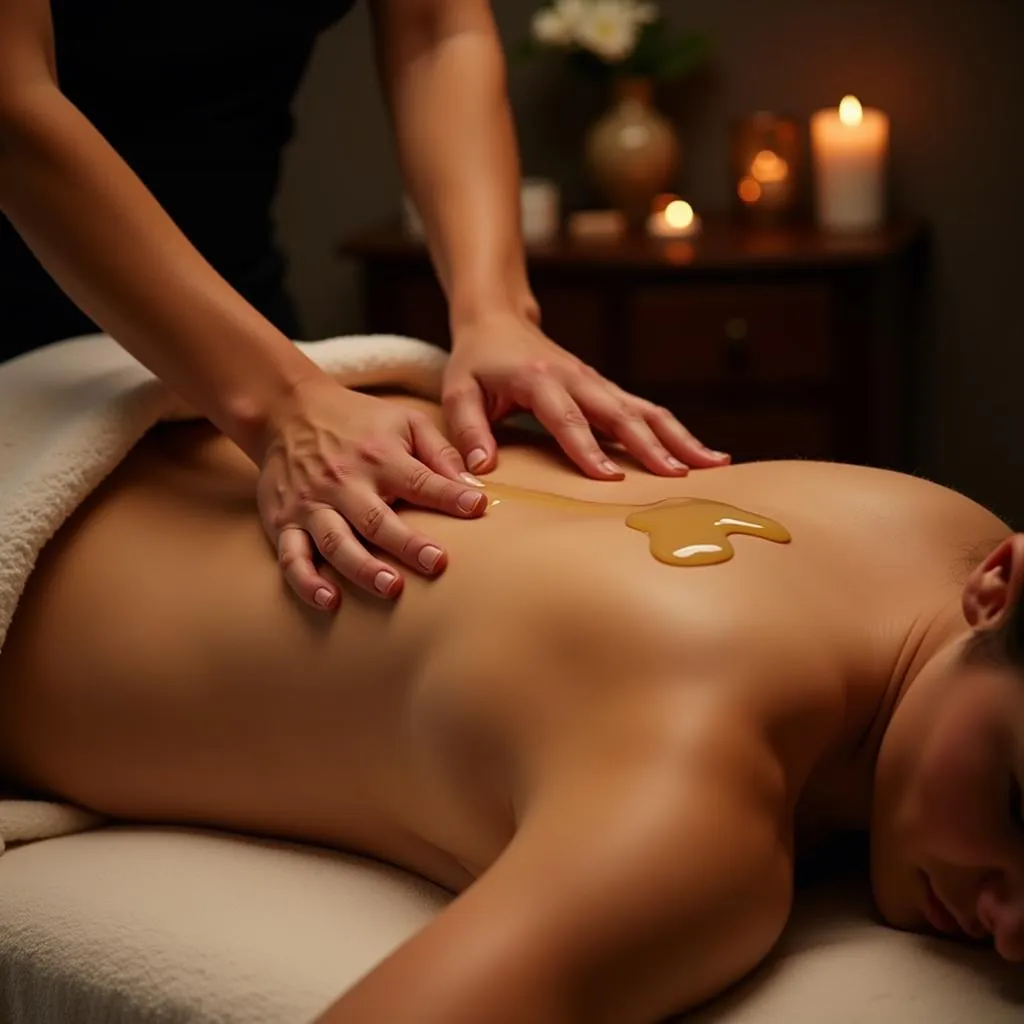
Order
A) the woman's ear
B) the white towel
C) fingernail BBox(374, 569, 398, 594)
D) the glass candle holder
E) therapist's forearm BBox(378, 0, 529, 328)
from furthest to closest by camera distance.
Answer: the glass candle holder, therapist's forearm BBox(378, 0, 529, 328), the white towel, fingernail BBox(374, 569, 398, 594), the woman's ear

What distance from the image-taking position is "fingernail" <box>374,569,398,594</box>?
1.10m

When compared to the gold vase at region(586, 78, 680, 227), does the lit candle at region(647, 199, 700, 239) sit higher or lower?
lower

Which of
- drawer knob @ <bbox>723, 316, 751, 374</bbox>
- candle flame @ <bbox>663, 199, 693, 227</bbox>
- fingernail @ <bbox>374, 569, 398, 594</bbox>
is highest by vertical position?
fingernail @ <bbox>374, 569, 398, 594</bbox>

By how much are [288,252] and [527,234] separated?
0.72 m

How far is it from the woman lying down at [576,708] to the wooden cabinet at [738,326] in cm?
151

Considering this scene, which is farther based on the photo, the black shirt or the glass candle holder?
the glass candle holder

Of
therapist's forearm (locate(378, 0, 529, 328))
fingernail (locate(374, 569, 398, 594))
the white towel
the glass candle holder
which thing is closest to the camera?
fingernail (locate(374, 569, 398, 594))

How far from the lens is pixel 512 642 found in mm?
1028

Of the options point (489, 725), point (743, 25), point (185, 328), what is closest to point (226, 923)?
point (489, 725)

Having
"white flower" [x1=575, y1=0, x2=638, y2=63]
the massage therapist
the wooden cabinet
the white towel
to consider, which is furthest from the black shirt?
"white flower" [x1=575, y1=0, x2=638, y2=63]

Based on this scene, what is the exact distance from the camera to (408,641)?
108 centimetres

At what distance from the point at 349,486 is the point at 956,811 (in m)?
0.48

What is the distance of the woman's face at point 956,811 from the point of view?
3.07 feet

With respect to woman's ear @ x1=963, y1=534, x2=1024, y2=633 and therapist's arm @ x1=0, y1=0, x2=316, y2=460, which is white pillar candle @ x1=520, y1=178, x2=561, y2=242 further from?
woman's ear @ x1=963, y1=534, x2=1024, y2=633
